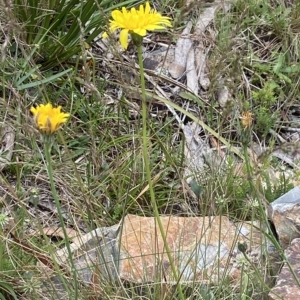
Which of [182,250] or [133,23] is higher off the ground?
[133,23]

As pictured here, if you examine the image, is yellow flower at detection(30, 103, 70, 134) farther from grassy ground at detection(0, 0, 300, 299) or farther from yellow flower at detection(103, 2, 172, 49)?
grassy ground at detection(0, 0, 300, 299)

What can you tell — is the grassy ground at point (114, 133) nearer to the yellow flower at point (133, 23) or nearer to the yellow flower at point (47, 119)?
the yellow flower at point (133, 23)

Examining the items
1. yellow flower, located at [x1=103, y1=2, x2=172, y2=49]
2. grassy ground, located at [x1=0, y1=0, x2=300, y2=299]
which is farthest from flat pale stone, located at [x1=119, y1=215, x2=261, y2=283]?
yellow flower, located at [x1=103, y1=2, x2=172, y2=49]

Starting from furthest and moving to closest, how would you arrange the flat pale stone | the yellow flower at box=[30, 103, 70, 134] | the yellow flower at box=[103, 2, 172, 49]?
the flat pale stone
the yellow flower at box=[103, 2, 172, 49]
the yellow flower at box=[30, 103, 70, 134]

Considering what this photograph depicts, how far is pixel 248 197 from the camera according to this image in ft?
6.46

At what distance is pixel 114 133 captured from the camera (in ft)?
7.54

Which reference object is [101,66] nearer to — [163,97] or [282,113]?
[163,97]

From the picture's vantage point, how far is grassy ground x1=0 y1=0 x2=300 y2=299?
171cm

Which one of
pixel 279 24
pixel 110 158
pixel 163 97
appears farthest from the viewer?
pixel 279 24

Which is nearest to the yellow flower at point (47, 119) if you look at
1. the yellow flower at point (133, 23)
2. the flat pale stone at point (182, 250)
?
the yellow flower at point (133, 23)

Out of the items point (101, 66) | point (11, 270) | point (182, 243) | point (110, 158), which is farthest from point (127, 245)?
point (101, 66)

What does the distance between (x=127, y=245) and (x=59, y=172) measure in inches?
16.6

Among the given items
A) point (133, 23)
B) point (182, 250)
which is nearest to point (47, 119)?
point (133, 23)

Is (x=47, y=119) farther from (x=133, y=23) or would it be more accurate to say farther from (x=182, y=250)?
(x=182, y=250)
